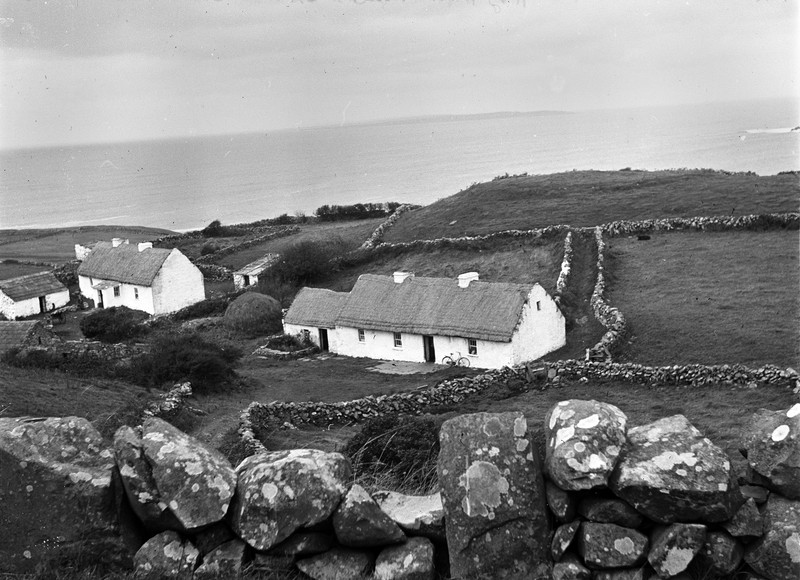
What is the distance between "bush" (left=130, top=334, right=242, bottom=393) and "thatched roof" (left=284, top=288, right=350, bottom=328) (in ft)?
30.6

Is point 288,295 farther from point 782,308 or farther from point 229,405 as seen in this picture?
point 782,308

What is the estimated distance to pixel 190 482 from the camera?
8.08 meters

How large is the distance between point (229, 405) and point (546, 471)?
20.7 meters

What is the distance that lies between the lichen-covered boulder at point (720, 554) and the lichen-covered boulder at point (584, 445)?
3.52 ft

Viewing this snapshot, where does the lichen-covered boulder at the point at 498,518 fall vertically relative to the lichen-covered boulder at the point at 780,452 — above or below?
below

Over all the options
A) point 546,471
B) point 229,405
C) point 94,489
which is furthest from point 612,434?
point 229,405

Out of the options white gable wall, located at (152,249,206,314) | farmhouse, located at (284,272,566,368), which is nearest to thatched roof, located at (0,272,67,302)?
white gable wall, located at (152,249,206,314)

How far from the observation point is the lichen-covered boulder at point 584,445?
7676mm

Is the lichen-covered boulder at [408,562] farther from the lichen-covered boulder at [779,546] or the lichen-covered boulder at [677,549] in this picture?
the lichen-covered boulder at [779,546]

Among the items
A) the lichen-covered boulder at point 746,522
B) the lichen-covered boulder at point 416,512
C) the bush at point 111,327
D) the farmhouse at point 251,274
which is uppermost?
the lichen-covered boulder at point 746,522

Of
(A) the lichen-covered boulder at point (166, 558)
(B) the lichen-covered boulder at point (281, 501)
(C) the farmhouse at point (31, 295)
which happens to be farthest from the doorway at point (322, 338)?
(A) the lichen-covered boulder at point (166, 558)

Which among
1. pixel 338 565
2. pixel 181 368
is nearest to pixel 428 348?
pixel 181 368

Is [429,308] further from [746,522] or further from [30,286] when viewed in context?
[30,286]

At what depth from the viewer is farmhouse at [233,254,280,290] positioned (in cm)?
5534
